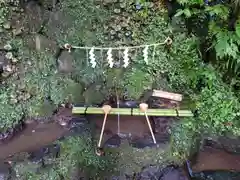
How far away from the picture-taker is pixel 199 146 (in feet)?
16.6

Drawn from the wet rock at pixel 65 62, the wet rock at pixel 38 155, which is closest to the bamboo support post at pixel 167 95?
the wet rock at pixel 65 62

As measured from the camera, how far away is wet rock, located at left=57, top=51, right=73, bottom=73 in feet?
18.7

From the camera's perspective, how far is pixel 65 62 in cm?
571

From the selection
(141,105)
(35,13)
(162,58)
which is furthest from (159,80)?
(35,13)

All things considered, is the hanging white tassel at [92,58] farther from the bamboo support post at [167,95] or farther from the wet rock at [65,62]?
the bamboo support post at [167,95]

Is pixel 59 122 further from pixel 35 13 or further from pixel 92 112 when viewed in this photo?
pixel 35 13

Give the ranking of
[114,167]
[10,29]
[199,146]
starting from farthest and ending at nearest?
[10,29]
[199,146]
[114,167]

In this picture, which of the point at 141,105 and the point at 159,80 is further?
the point at 159,80

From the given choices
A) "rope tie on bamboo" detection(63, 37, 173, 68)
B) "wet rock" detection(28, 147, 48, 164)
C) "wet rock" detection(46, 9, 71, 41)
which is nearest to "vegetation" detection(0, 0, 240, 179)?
"wet rock" detection(46, 9, 71, 41)

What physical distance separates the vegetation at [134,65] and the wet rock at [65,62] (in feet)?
0.24

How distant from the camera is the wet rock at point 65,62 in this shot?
224 inches

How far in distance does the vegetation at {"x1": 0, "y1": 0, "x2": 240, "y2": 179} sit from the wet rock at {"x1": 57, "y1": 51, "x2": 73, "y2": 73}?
0.24 ft

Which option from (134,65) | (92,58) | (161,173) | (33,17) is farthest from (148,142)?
(33,17)

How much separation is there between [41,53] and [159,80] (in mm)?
2189
